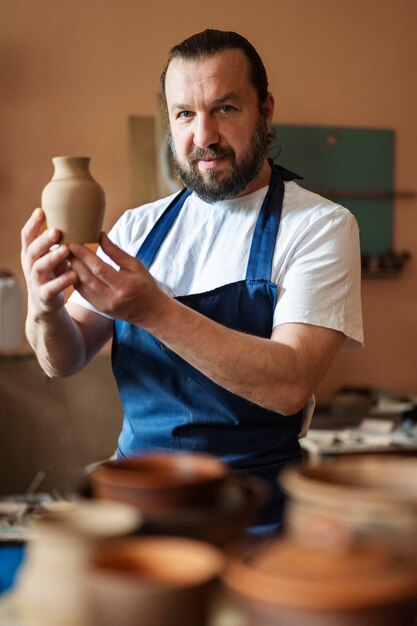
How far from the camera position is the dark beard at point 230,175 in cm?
201

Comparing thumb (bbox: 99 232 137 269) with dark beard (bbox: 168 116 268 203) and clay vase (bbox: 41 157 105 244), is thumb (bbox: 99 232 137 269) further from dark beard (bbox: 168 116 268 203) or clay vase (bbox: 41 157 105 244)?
dark beard (bbox: 168 116 268 203)

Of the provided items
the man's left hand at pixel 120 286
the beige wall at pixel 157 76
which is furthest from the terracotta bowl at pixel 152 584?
the beige wall at pixel 157 76

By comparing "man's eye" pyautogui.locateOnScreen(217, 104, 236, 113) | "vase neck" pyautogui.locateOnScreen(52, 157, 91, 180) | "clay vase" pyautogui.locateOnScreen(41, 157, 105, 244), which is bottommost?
"clay vase" pyautogui.locateOnScreen(41, 157, 105, 244)

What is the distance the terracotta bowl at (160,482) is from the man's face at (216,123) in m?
1.10

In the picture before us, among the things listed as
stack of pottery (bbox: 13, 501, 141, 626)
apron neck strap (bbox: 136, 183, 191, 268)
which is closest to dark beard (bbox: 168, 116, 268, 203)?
apron neck strap (bbox: 136, 183, 191, 268)

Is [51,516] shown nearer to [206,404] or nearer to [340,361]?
[206,404]

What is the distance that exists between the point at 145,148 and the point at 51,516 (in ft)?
11.3

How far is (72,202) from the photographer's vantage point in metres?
1.71

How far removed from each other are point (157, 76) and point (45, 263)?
8.93ft

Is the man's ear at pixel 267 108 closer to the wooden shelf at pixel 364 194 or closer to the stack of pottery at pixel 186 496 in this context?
the stack of pottery at pixel 186 496

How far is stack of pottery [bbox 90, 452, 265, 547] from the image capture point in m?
0.91

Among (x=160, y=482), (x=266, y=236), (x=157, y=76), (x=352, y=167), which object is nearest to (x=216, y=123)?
(x=266, y=236)

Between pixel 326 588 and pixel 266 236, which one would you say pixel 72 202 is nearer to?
pixel 266 236

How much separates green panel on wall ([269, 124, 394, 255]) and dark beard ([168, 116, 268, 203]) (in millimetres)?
2321
